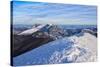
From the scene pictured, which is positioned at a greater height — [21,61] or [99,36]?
[99,36]

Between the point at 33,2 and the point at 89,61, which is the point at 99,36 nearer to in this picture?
the point at 89,61

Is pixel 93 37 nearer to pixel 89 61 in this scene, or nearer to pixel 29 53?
pixel 89 61

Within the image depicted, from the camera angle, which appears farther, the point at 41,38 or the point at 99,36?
the point at 99,36

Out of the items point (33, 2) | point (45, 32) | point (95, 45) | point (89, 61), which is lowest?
point (89, 61)
